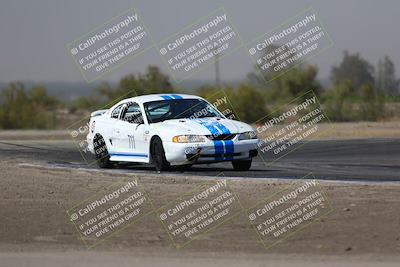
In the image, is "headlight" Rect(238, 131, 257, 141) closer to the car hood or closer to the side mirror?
the car hood

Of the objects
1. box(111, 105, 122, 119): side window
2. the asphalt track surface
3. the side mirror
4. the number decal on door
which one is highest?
box(111, 105, 122, 119): side window

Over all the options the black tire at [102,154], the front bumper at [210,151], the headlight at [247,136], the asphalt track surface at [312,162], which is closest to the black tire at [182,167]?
the asphalt track surface at [312,162]

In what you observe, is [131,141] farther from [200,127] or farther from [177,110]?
[200,127]

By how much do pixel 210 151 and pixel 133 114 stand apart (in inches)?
96.4

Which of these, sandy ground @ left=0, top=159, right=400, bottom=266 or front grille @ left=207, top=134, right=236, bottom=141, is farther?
front grille @ left=207, top=134, right=236, bottom=141

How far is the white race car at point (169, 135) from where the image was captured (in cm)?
1691

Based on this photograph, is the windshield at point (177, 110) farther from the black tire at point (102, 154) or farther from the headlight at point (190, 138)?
the black tire at point (102, 154)

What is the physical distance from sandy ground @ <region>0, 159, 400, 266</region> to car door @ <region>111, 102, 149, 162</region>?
368 cm

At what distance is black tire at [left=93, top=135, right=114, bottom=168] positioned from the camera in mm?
19297

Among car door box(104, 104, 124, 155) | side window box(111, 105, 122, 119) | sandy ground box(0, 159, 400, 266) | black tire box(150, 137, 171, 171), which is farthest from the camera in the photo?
side window box(111, 105, 122, 119)

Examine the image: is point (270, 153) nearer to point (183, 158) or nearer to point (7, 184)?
point (183, 158)

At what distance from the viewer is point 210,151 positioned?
55.2ft

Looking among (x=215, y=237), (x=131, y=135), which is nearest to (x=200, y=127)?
(x=131, y=135)

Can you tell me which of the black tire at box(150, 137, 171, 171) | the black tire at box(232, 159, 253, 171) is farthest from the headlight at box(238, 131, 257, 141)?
the black tire at box(150, 137, 171, 171)
